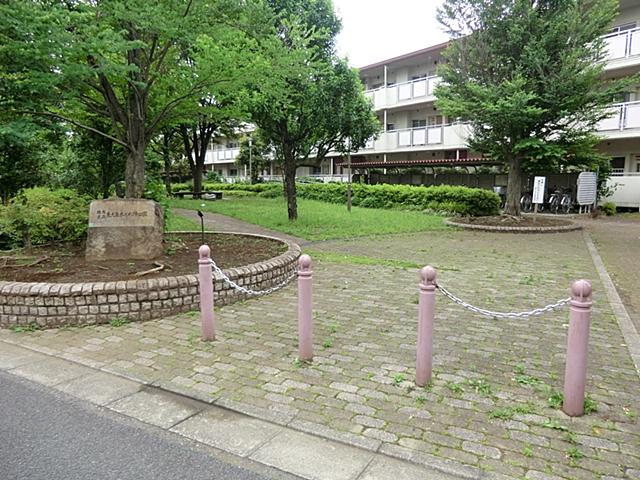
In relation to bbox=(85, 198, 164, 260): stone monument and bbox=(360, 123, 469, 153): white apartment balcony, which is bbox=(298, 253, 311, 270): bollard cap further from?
bbox=(360, 123, 469, 153): white apartment balcony

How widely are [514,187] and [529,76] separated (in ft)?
12.6

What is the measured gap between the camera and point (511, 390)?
12.0ft

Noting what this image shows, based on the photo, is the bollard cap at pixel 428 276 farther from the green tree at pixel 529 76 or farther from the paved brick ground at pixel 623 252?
the green tree at pixel 529 76

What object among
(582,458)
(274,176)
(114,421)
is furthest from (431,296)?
(274,176)

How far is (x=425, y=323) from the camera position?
12.0 feet

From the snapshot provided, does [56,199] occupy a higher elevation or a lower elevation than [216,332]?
higher

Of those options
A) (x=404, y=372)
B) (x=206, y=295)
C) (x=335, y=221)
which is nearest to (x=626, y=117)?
(x=335, y=221)

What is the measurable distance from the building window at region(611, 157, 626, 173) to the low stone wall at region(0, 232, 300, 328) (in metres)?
22.1

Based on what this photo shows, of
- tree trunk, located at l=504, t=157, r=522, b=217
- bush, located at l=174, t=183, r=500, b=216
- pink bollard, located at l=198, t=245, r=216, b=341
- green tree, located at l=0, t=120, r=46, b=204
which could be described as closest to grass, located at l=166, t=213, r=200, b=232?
green tree, located at l=0, t=120, r=46, b=204

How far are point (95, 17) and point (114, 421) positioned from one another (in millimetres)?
5441

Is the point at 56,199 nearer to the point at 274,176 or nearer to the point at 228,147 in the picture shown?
the point at 274,176

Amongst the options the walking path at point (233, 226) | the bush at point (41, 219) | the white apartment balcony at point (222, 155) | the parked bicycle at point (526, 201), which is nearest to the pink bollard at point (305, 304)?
the bush at point (41, 219)

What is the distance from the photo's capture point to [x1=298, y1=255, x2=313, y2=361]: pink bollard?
412cm

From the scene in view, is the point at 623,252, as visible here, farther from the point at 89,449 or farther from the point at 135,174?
the point at 89,449
